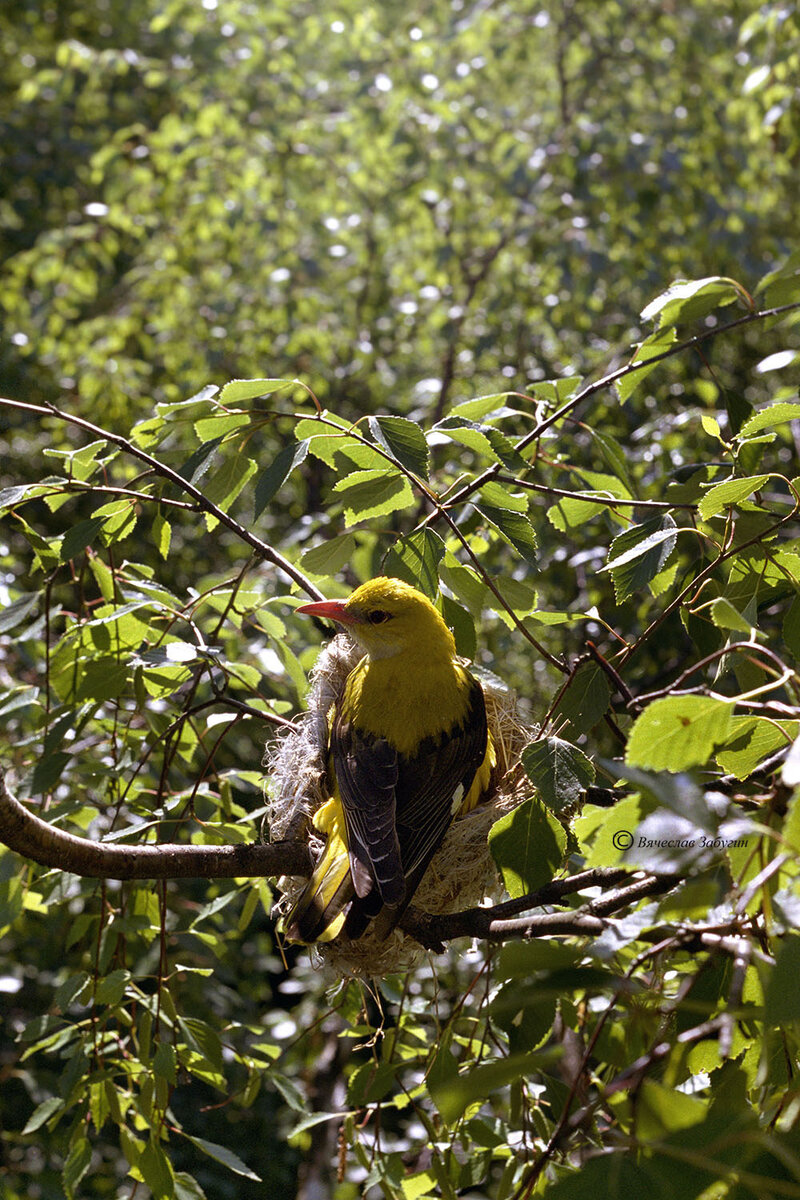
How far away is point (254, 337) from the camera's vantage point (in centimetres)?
569

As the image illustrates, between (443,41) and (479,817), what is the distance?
18.6 ft

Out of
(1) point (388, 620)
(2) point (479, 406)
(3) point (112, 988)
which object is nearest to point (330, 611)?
(1) point (388, 620)

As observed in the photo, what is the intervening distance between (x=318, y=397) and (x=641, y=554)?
167 inches

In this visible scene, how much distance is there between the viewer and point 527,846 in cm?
138

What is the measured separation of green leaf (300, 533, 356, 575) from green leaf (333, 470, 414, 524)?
8.8 inches

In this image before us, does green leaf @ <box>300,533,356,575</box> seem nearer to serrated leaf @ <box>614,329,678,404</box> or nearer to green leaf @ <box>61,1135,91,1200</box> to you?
serrated leaf @ <box>614,329,678,404</box>

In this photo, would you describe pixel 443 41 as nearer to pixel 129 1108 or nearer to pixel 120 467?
pixel 120 467

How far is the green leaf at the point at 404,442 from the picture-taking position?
145cm

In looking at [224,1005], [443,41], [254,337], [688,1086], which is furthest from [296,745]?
[443,41]

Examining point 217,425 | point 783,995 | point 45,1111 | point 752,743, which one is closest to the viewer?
point 783,995

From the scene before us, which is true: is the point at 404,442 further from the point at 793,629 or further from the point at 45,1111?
the point at 45,1111

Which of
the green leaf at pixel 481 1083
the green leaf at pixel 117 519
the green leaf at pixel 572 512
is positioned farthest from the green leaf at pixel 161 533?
the green leaf at pixel 481 1083

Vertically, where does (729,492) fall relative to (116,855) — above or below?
above

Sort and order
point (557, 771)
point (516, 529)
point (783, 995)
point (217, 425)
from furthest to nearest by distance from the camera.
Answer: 1. point (217, 425)
2. point (516, 529)
3. point (557, 771)
4. point (783, 995)
